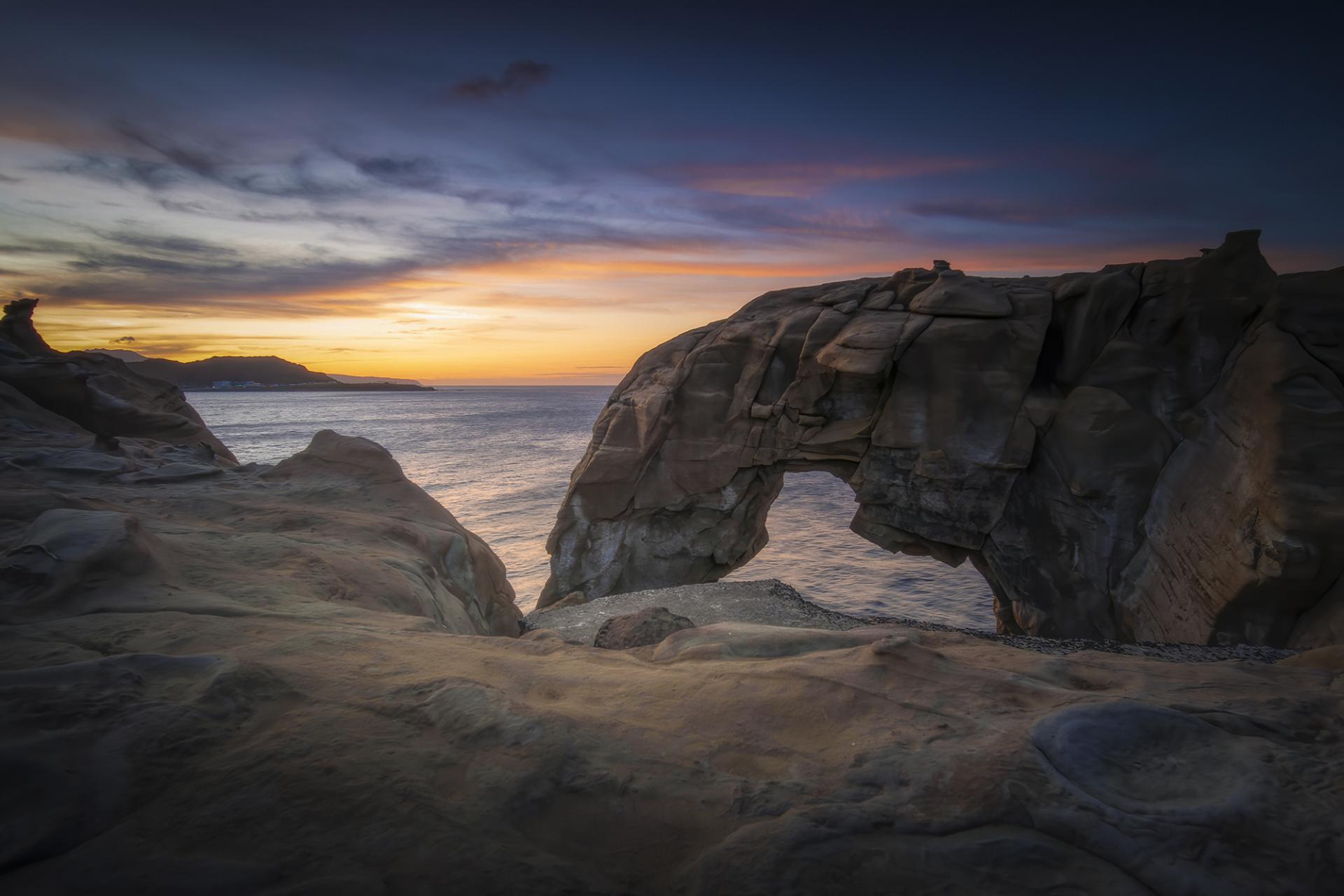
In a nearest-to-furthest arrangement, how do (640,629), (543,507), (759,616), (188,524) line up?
1. (188,524)
2. (640,629)
3. (759,616)
4. (543,507)

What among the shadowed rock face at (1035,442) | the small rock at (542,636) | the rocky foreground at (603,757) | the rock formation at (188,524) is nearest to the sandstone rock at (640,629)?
the rock formation at (188,524)

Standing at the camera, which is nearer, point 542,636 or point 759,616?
point 542,636

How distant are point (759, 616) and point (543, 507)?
23653 millimetres

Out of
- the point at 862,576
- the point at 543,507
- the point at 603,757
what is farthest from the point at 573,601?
the point at 543,507

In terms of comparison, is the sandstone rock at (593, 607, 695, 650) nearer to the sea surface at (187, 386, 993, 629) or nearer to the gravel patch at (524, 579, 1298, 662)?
the gravel patch at (524, 579, 1298, 662)

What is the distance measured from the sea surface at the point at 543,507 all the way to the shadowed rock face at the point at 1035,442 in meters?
4.70

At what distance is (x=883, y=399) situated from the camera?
16.1 m

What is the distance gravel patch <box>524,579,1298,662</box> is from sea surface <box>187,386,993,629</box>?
250 inches

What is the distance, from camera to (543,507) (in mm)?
34812

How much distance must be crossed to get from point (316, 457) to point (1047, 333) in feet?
53.2

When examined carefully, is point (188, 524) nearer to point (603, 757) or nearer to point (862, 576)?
point (603, 757)

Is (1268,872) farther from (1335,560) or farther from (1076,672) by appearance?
(1335,560)

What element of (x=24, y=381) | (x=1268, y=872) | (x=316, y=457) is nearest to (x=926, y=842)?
(x=1268, y=872)

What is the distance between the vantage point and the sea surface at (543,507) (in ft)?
71.8
